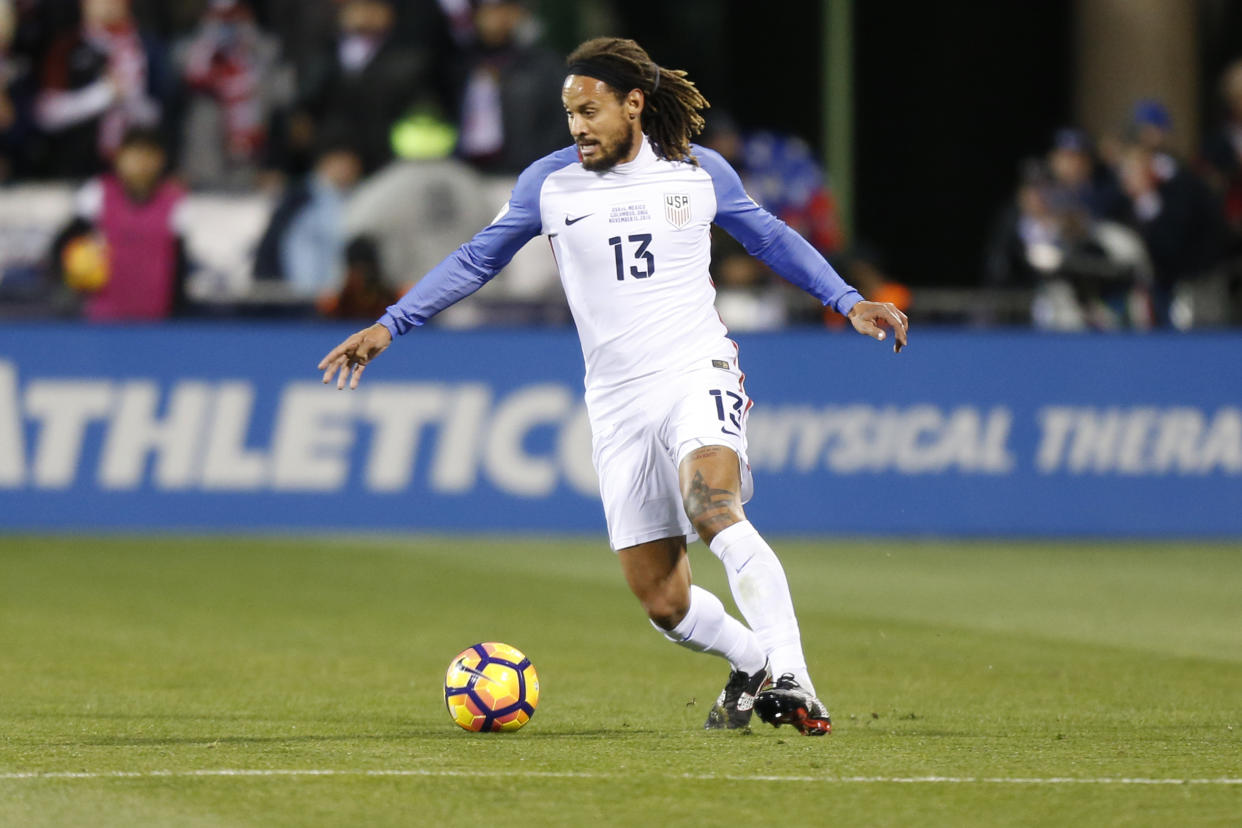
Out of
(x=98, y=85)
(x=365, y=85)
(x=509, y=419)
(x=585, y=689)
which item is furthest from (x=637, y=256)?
(x=98, y=85)

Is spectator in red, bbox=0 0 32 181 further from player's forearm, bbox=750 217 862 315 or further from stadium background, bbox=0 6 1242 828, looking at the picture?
player's forearm, bbox=750 217 862 315

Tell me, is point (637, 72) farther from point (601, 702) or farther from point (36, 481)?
point (36, 481)

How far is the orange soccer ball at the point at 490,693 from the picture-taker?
7.30m

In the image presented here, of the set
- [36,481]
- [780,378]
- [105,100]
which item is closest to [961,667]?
[780,378]

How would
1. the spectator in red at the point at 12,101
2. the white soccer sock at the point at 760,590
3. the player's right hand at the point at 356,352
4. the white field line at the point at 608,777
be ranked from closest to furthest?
the white field line at the point at 608,777 → the white soccer sock at the point at 760,590 → the player's right hand at the point at 356,352 → the spectator in red at the point at 12,101

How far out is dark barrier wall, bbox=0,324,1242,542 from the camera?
1484cm

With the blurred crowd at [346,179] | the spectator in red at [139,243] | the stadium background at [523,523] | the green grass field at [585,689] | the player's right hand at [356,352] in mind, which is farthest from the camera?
the blurred crowd at [346,179]

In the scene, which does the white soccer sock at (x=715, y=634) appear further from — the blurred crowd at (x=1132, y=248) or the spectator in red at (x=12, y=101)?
the spectator in red at (x=12, y=101)

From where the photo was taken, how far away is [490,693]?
7312mm

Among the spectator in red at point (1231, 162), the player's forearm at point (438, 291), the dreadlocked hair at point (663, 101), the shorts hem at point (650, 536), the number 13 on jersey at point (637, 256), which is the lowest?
the shorts hem at point (650, 536)

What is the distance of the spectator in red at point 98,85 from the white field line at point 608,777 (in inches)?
469

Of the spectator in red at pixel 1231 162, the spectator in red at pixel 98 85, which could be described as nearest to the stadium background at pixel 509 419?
the spectator in red at pixel 98 85

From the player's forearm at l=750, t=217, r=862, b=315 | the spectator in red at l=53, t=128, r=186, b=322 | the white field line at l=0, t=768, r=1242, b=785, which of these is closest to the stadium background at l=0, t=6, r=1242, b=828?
the white field line at l=0, t=768, r=1242, b=785

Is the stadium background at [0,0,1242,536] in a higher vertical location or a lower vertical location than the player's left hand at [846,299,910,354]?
lower
